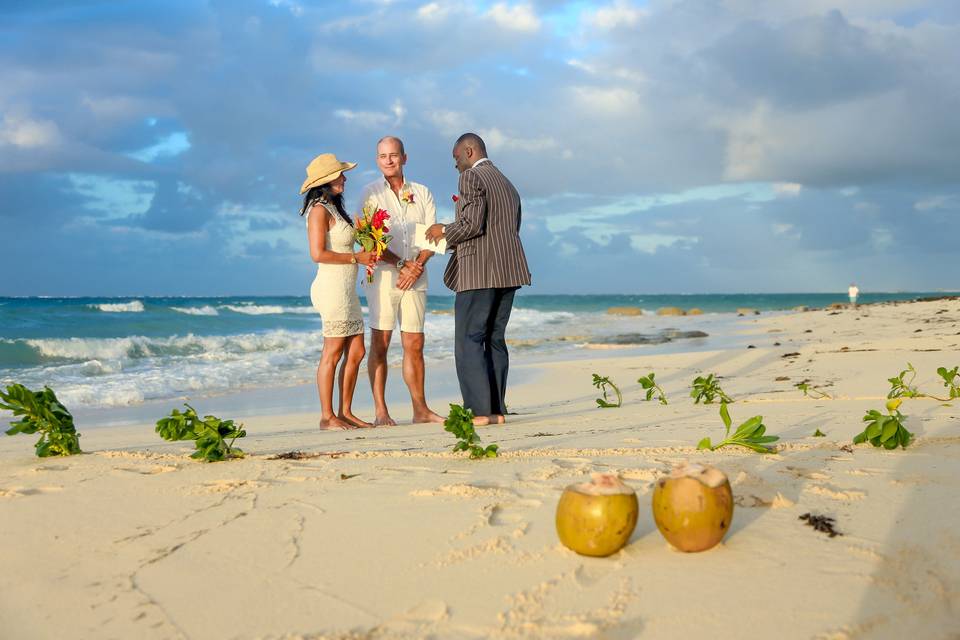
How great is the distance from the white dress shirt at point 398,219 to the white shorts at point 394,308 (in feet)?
0.20

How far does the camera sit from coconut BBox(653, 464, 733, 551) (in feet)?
6.27

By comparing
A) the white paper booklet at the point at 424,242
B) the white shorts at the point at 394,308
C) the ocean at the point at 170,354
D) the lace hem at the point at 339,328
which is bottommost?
the ocean at the point at 170,354

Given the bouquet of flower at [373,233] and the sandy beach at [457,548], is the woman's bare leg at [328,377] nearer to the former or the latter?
the bouquet of flower at [373,233]

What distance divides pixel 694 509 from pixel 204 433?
231 centimetres

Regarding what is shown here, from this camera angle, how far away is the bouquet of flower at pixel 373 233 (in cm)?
539

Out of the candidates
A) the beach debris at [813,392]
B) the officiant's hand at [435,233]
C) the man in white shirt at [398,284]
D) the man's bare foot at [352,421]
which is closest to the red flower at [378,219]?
the man in white shirt at [398,284]

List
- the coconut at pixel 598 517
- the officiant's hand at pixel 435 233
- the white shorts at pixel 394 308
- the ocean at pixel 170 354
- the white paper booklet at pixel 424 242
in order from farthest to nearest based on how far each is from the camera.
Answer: the ocean at pixel 170 354 → the white shorts at pixel 394 308 → the white paper booklet at pixel 424 242 → the officiant's hand at pixel 435 233 → the coconut at pixel 598 517

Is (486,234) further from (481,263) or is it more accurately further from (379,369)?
(379,369)

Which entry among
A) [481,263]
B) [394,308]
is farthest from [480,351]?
[394,308]

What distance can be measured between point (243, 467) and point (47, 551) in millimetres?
1002

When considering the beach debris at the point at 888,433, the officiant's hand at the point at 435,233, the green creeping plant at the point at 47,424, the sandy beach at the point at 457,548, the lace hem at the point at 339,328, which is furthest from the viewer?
the lace hem at the point at 339,328

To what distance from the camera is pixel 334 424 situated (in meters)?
5.37

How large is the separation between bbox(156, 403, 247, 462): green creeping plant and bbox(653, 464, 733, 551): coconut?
2.04 meters

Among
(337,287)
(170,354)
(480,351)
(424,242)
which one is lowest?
(170,354)
